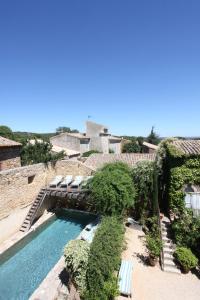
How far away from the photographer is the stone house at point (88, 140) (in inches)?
1941

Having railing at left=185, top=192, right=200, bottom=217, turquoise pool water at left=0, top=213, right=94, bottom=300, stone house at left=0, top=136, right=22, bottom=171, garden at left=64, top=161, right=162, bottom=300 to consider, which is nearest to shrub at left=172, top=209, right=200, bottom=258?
garden at left=64, top=161, right=162, bottom=300

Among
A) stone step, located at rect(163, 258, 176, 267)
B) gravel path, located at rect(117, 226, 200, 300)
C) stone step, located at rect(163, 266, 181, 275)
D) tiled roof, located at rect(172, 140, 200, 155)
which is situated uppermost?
tiled roof, located at rect(172, 140, 200, 155)

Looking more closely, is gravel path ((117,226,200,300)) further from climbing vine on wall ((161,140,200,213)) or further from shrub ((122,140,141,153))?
shrub ((122,140,141,153))

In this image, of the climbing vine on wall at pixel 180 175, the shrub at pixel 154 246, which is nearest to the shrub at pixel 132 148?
the climbing vine on wall at pixel 180 175

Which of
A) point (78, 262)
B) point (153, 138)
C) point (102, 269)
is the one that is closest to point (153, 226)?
point (102, 269)

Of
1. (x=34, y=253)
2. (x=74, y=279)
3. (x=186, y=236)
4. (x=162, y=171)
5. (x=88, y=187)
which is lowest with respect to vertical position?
(x=34, y=253)

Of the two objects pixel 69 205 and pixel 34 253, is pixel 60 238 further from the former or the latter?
pixel 69 205

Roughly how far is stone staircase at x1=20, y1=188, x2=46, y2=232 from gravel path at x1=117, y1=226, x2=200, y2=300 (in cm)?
869

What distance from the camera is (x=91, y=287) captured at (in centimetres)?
953

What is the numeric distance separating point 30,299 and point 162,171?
13.2 meters

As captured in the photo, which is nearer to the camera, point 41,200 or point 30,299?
point 30,299

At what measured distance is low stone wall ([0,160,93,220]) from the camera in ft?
57.1

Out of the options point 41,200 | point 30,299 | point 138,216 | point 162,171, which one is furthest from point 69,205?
point 30,299

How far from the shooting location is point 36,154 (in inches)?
950
